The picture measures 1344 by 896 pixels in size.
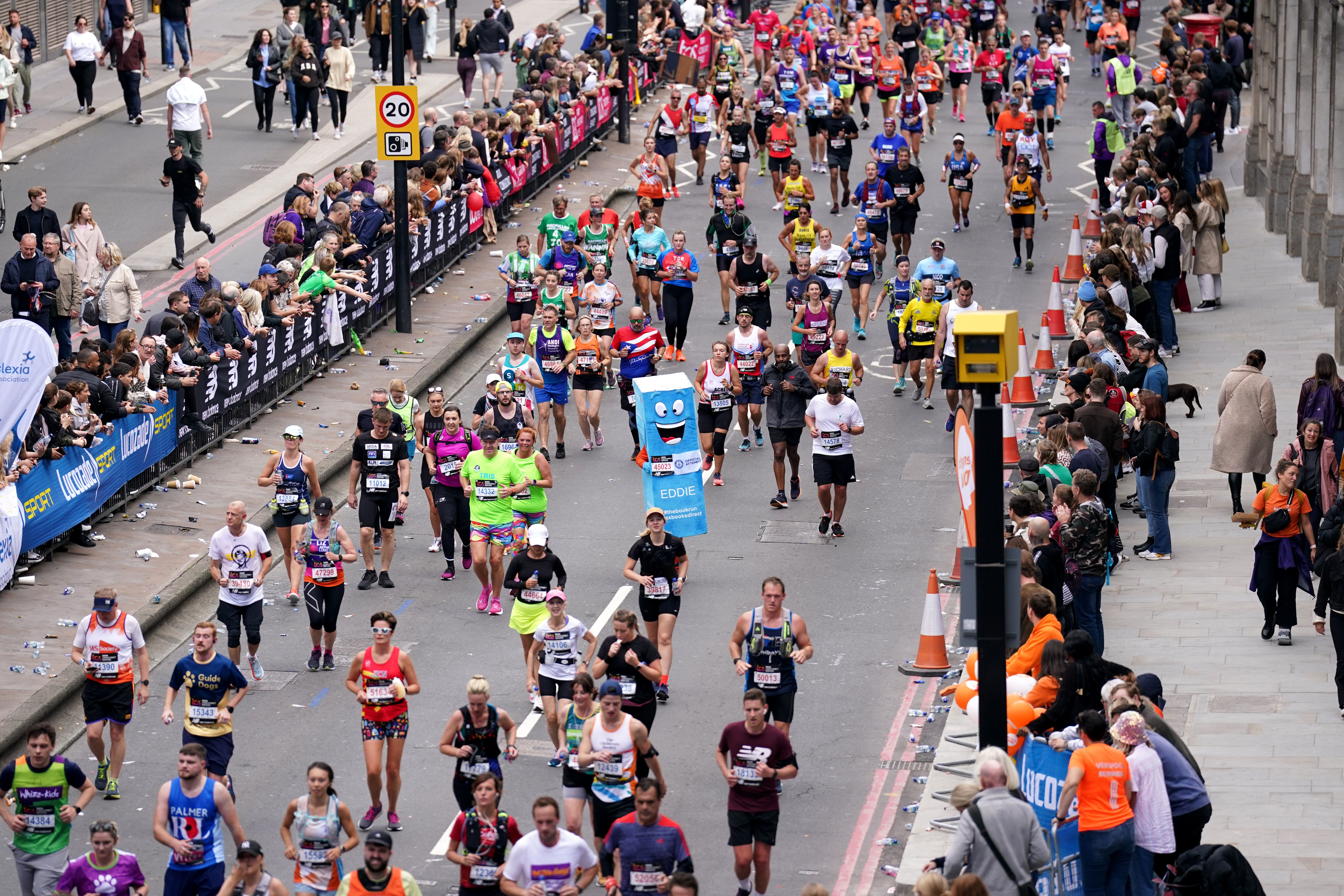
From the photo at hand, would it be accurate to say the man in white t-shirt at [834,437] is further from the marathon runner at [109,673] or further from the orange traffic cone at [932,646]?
the marathon runner at [109,673]

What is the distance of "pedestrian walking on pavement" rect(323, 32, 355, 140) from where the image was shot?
120 ft

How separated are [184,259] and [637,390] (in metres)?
11.8

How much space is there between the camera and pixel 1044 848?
41.3 ft

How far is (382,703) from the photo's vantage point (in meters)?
15.8

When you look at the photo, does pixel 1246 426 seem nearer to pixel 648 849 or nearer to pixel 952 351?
pixel 952 351

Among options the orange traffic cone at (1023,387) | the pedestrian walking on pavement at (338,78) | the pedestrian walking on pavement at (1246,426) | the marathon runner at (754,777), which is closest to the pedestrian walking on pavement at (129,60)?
the pedestrian walking on pavement at (338,78)

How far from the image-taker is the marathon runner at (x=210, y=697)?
15602 mm

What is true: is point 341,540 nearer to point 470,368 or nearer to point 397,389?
point 397,389

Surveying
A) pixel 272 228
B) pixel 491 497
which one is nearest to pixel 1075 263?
pixel 272 228

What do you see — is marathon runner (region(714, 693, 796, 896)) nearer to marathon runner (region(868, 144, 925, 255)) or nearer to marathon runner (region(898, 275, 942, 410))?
marathon runner (region(898, 275, 942, 410))

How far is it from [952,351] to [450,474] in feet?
21.6

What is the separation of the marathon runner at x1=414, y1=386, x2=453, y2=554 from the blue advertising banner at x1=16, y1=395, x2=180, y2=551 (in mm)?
2850

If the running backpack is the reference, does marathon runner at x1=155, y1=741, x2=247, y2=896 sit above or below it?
below

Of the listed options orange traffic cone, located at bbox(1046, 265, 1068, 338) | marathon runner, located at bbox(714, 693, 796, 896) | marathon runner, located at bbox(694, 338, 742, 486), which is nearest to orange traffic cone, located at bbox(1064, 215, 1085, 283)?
orange traffic cone, located at bbox(1046, 265, 1068, 338)
